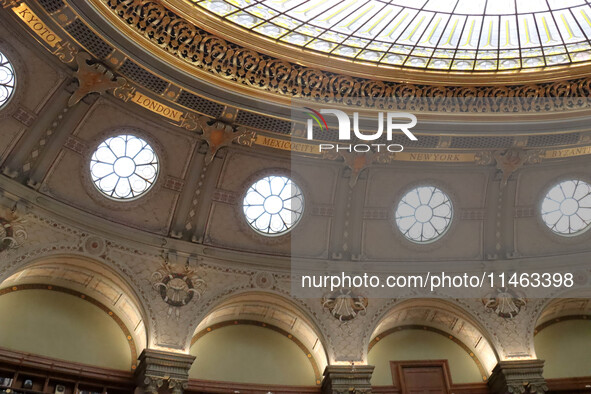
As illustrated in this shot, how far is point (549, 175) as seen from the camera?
57.4 ft

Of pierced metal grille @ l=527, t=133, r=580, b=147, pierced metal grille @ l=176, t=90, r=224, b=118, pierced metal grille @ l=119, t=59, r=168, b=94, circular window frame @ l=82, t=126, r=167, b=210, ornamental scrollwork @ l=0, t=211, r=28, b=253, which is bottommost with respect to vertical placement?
ornamental scrollwork @ l=0, t=211, r=28, b=253

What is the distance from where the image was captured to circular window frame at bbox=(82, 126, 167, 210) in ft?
48.9

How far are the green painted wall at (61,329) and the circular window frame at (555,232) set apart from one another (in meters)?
12.5

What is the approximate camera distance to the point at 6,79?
13367 millimetres

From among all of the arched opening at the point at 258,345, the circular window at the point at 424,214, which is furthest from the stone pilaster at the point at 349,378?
the circular window at the point at 424,214

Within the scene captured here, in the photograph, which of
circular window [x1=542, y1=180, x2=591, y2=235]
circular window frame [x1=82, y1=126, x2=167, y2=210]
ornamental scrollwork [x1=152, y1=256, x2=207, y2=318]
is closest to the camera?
circular window frame [x1=82, y1=126, x2=167, y2=210]

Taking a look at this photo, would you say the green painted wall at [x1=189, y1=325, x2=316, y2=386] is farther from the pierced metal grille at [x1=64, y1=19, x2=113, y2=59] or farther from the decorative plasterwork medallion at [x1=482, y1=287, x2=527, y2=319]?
the pierced metal grille at [x1=64, y1=19, x2=113, y2=59]

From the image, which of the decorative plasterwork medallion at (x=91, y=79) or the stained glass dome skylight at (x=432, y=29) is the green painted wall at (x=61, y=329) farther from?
the stained glass dome skylight at (x=432, y=29)

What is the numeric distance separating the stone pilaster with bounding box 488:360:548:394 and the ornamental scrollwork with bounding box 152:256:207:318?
27.7 feet

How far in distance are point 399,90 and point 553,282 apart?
716 cm

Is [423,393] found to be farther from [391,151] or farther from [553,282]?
[391,151]

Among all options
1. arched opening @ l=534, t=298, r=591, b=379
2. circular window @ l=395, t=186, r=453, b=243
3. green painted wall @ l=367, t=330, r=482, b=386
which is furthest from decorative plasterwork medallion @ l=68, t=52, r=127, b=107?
arched opening @ l=534, t=298, r=591, b=379

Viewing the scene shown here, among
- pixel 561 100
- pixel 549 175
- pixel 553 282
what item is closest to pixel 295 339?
pixel 553 282

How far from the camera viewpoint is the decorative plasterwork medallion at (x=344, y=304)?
1653cm
